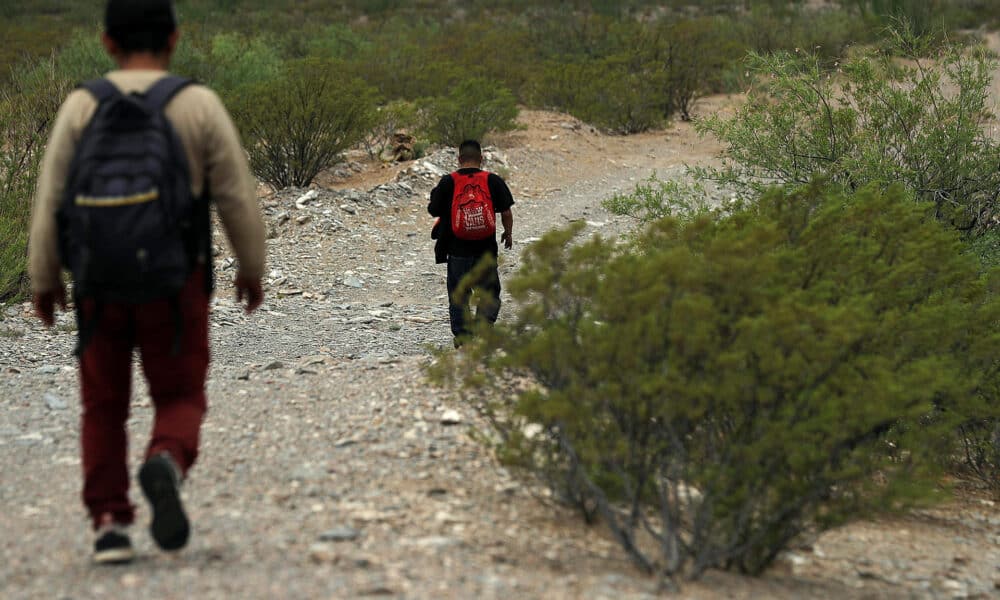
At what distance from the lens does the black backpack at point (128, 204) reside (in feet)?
9.73

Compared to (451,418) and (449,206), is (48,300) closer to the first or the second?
(451,418)

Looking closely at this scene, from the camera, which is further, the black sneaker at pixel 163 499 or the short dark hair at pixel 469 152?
the short dark hair at pixel 469 152

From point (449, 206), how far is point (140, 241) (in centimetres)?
349

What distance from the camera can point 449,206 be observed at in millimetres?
6375

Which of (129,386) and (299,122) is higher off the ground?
(129,386)

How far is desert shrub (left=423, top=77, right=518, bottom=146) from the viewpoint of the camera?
16.6 m

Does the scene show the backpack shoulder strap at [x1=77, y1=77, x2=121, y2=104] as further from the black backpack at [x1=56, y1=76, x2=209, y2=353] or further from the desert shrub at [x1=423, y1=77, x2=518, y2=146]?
the desert shrub at [x1=423, y1=77, x2=518, y2=146]

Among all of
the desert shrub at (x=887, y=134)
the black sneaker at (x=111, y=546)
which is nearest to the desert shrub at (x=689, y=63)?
the desert shrub at (x=887, y=134)

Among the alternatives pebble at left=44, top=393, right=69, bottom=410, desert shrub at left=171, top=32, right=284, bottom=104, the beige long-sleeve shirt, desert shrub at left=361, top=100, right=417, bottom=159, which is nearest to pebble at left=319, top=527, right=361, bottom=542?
the beige long-sleeve shirt

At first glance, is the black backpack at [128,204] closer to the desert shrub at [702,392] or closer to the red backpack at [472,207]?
the desert shrub at [702,392]

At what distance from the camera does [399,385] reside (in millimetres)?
5484

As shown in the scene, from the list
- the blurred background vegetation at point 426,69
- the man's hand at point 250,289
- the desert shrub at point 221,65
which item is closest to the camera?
the man's hand at point 250,289

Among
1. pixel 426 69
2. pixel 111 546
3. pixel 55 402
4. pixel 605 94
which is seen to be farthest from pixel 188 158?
pixel 426 69

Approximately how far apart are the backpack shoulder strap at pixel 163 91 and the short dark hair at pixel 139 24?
0.44 feet
